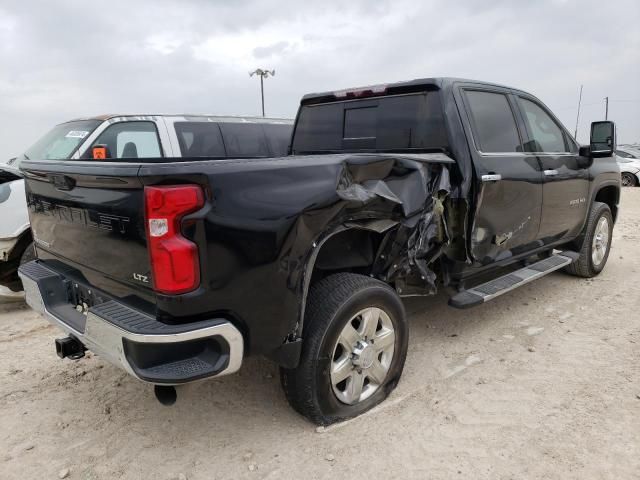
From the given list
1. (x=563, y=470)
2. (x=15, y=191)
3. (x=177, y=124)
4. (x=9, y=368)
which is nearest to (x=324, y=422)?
(x=563, y=470)

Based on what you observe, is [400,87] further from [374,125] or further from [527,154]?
[527,154]

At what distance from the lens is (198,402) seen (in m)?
3.14

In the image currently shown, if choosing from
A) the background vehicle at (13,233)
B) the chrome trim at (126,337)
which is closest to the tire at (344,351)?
the chrome trim at (126,337)

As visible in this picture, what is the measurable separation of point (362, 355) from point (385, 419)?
419 mm

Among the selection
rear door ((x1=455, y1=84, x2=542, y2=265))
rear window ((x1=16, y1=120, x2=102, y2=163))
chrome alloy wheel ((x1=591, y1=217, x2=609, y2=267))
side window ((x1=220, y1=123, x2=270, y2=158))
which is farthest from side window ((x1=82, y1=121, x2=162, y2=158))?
chrome alloy wheel ((x1=591, y1=217, x2=609, y2=267))

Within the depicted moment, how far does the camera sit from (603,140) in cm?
481

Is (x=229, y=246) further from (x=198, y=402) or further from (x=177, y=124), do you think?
(x=177, y=124)

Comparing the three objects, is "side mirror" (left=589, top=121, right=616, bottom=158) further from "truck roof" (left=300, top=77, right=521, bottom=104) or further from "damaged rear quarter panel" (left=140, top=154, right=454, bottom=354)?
"damaged rear quarter panel" (left=140, top=154, right=454, bottom=354)

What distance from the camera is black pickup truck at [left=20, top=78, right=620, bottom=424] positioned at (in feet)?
6.98

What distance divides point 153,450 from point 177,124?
4416mm

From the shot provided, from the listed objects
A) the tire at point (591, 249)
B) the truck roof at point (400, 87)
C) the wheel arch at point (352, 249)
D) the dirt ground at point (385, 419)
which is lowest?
the dirt ground at point (385, 419)

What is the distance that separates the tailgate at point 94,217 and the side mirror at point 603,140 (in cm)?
441

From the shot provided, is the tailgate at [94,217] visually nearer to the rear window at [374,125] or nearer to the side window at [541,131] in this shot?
the rear window at [374,125]

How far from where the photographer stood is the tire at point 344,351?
8.62 feet
